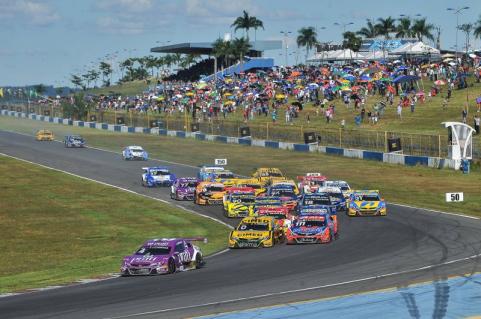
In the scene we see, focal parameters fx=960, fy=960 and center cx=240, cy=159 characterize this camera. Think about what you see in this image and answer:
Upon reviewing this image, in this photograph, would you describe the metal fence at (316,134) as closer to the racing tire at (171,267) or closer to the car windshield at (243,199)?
the car windshield at (243,199)

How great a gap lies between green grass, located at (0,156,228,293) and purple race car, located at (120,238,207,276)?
6.15ft

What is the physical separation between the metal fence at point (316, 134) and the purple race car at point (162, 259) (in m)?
37.2

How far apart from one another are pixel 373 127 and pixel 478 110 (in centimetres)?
928

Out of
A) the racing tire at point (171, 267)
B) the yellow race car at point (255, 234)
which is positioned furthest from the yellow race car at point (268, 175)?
the racing tire at point (171, 267)

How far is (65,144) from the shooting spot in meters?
104

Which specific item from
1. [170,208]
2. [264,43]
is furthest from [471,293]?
[264,43]

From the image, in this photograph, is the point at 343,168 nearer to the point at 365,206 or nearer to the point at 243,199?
the point at 243,199

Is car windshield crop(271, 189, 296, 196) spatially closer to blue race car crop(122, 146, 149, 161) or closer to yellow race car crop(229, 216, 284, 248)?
yellow race car crop(229, 216, 284, 248)

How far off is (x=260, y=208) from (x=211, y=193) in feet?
34.9

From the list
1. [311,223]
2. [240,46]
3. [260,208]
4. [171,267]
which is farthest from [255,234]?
[240,46]

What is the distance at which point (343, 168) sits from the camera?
73.3m

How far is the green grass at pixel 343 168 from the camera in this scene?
5622 centimetres

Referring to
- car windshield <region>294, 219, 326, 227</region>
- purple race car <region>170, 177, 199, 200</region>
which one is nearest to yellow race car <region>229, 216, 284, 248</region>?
car windshield <region>294, 219, 326, 227</region>

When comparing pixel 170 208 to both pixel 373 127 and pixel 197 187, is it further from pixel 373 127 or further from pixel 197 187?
pixel 373 127
